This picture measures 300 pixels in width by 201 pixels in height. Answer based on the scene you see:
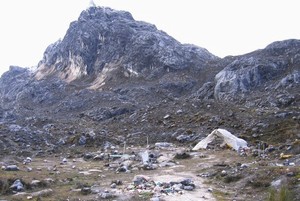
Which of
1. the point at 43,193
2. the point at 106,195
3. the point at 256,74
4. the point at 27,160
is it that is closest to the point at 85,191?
the point at 106,195

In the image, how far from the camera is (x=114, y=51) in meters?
91.0

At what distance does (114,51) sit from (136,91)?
81.1ft

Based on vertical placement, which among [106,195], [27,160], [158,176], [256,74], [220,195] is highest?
[256,74]

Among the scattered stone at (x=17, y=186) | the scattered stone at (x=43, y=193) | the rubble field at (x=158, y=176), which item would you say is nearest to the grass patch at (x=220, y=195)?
the rubble field at (x=158, y=176)

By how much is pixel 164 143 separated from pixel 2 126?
58.2 feet

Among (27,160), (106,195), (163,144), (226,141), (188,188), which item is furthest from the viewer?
(163,144)

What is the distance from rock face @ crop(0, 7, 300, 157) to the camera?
35500mm

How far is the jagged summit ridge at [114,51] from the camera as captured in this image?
8212 cm

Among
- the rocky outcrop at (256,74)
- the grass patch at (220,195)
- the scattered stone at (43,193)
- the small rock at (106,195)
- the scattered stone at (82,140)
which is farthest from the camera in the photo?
the rocky outcrop at (256,74)

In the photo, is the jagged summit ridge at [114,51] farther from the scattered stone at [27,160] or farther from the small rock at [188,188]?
the small rock at [188,188]

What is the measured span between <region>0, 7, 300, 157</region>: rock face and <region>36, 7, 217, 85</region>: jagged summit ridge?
0.29 meters

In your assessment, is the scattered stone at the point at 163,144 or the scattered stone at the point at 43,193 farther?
the scattered stone at the point at 163,144

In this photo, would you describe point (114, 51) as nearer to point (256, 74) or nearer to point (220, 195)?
point (256, 74)

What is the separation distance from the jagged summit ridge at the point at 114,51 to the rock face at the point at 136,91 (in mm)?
295
